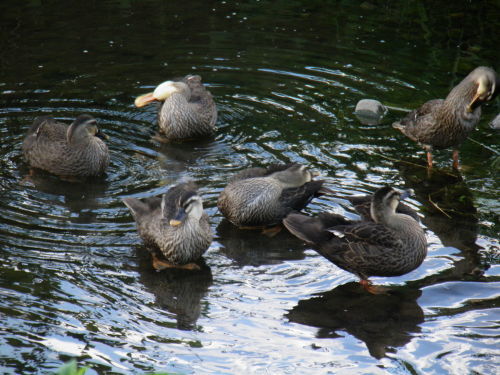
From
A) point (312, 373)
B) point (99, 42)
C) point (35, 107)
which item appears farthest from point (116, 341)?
point (99, 42)

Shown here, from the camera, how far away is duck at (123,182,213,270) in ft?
23.0

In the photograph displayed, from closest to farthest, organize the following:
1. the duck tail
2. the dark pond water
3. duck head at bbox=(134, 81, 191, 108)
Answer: the dark pond water
the duck tail
duck head at bbox=(134, 81, 191, 108)

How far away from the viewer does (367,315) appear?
6.68 metres

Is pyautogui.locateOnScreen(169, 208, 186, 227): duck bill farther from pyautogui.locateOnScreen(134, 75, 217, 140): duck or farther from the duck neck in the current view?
the duck neck

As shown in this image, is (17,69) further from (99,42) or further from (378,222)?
(378,222)

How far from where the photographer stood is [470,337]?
6.33 meters

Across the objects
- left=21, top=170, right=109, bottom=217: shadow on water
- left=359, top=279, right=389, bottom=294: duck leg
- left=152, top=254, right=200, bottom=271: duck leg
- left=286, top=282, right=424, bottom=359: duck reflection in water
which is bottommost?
left=286, top=282, right=424, bottom=359: duck reflection in water

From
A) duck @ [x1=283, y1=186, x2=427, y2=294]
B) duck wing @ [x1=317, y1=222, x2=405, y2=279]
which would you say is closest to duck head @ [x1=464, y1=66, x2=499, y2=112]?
duck @ [x1=283, y1=186, x2=427, y2=294]

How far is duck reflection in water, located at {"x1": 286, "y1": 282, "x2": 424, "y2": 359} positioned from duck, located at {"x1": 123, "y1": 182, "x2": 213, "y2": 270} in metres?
1.17

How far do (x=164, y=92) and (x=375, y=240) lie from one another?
181 inches

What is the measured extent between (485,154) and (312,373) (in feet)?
16.6

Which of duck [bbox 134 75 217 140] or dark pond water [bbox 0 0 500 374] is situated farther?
duck [bbox 134 75 217 140]

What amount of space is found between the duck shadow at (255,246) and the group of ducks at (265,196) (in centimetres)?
14

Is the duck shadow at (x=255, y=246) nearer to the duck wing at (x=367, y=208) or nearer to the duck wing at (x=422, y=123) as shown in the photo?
the duck wing at (x=367, y=208)
